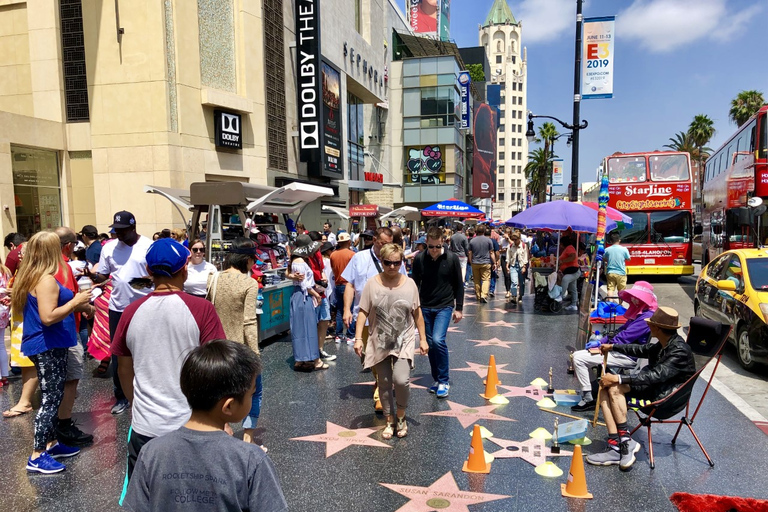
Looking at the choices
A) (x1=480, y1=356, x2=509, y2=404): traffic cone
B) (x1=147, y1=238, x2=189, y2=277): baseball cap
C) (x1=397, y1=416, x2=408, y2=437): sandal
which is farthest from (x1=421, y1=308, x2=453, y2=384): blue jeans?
(x1=147, y1=238, x2=189, y2=277): baseball cap

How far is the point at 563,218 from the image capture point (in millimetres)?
10469

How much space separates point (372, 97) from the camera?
35.0 meters

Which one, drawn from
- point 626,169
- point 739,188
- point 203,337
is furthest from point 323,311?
point 626,169

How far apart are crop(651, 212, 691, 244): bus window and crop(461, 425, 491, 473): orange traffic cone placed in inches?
613

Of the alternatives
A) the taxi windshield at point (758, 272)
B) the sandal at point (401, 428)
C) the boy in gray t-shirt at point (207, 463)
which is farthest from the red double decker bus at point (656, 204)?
the boy in gray t-shirt at point (207, 463)

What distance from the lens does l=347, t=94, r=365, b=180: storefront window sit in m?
32.8

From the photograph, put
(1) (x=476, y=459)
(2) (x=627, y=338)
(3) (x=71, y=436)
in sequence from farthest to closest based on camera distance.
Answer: (2) (x=627, y=338) → (3) (x=71, y=436) → (1) (x=476, y=459)

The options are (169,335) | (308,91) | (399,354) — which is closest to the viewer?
(169,335)

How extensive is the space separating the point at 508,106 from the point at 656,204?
11434cm

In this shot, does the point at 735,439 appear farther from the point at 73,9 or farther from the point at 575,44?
the point at 73,9

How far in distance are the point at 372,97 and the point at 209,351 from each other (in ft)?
115

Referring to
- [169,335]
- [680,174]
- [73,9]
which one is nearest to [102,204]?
[73,9]

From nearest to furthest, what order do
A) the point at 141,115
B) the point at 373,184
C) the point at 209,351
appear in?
the point at 209,351 < the point at 141,115 < the point at 373,184

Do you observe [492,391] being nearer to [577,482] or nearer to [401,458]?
[401,458]
